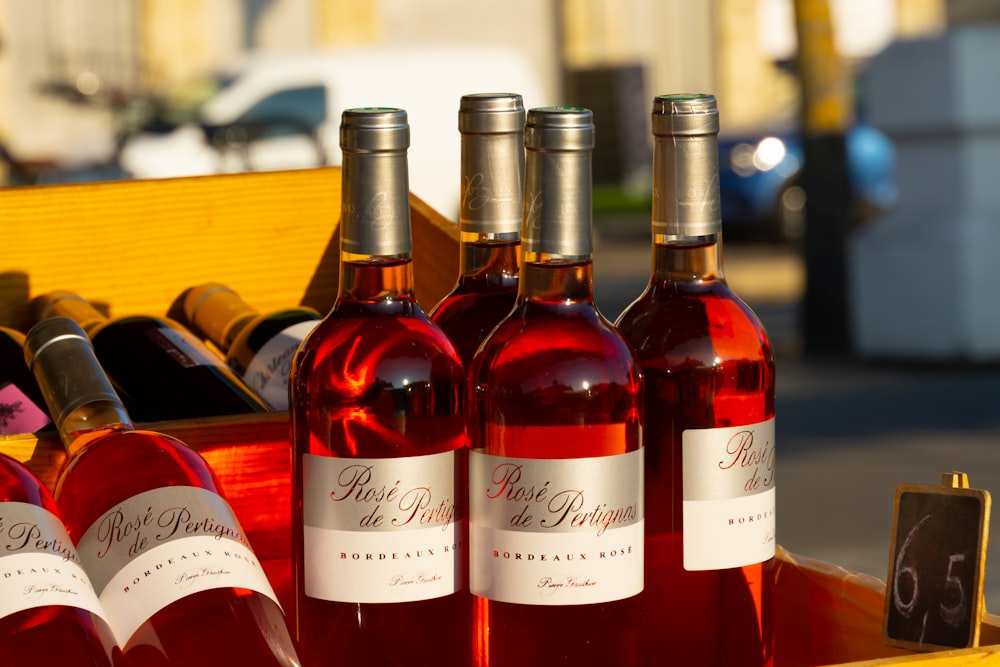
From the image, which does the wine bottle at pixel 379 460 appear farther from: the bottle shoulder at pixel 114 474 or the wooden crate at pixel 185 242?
the wooden crate at pixel 185 242

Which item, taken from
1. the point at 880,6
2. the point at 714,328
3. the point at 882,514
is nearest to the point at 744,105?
the point at 880,6

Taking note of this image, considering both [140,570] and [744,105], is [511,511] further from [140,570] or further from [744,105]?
[744,105]

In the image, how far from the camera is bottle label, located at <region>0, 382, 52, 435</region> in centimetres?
136

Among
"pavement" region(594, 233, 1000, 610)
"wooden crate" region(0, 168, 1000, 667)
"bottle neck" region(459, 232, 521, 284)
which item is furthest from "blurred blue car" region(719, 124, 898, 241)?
"bottle neck" region(459, 232, 521, 284)

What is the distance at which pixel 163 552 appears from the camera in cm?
97

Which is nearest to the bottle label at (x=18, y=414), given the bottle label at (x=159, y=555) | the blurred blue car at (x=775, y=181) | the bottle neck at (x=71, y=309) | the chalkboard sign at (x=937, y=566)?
the bottle neck at (x=71, y=309)

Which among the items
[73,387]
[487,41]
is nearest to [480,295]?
[73,387]

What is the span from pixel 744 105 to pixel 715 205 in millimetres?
17432

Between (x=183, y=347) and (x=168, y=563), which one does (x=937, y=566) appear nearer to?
(x=168, y=563)

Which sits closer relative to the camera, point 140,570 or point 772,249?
point 140,570

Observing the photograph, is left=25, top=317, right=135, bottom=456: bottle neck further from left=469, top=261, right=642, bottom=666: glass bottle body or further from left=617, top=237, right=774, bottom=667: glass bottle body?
left=617, top=237, right=774, bottom=667: glass bottle body

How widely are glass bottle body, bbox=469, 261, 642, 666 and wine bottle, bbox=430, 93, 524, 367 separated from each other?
13cm

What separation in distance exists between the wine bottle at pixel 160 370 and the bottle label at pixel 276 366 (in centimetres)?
3

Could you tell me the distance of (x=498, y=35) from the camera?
17.2 metres
